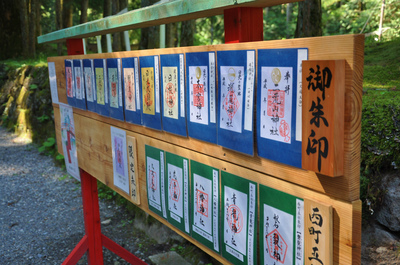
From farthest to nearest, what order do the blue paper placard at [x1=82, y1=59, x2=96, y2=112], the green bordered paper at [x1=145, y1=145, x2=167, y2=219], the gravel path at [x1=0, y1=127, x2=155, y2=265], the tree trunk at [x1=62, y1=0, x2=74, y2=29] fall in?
the tree trunk at [x1=62, y1=0, x2=74, y2=29] < the gravel path at [x1=0, y1=127, x2=155, y2=265] < the blue paper placard at [x1=82, y1=59, x2=96, y2=112] < the green bordered paper at [x1=145, y1=145, x2=167, y2=219]

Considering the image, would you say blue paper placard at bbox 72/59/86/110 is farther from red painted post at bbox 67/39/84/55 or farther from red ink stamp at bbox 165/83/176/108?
red ink stamp at bbox 165/83/176/108

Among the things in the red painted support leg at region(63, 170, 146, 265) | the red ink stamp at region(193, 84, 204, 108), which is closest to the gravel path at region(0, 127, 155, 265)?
the red painted support leg at region(63, 170, 146, 265)

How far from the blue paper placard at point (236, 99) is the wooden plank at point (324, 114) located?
0.28 metres

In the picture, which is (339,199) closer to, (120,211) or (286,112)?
(286,112)

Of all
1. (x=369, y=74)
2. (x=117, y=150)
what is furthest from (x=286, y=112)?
(x=369, y=74)

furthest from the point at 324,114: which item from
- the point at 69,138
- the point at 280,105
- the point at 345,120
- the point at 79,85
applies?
the point at 69,138

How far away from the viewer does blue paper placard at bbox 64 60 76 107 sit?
9.67ft

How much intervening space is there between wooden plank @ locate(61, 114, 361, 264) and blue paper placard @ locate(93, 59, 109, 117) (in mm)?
101

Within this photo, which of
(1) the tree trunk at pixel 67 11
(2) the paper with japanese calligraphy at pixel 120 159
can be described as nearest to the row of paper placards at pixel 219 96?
(2) the paper with japanese calligraphy at pixel 120 159

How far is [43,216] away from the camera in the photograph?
580cm

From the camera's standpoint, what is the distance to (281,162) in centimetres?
122

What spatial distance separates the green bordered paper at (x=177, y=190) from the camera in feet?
5.72

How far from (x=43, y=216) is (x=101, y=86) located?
13.4ft

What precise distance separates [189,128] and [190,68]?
10.1 inches
